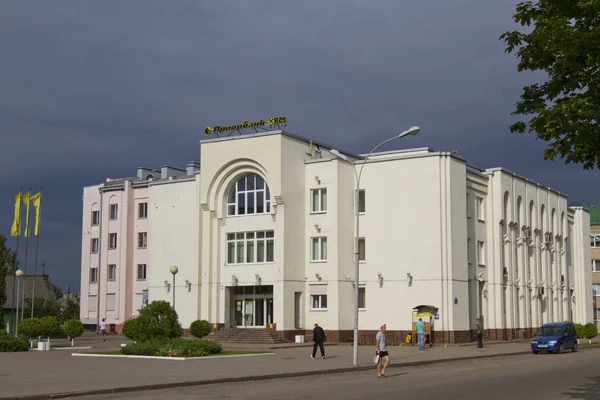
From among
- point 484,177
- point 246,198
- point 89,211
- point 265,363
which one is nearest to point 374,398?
point 265,363

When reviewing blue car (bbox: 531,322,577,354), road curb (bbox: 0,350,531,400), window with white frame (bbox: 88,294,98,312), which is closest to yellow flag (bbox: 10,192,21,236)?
window with white frame (bbox: 88,294,98,312)

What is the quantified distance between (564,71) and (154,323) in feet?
84.9

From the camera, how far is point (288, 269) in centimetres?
4744

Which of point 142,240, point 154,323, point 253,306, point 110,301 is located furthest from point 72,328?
point 110,301

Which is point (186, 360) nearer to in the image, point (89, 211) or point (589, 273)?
point (89, 211)

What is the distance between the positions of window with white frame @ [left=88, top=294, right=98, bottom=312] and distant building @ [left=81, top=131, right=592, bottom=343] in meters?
15.3

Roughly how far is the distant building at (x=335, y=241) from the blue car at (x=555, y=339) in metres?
7.73

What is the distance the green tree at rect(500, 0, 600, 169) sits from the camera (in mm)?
10727

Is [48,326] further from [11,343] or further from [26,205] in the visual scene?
A: [26,205]

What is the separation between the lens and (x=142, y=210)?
215 feet

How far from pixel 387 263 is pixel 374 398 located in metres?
30.2

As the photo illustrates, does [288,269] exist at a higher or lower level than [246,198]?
lower

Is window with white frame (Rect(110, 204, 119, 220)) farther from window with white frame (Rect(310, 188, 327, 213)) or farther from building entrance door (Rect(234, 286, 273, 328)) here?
window with white frame (Rect(310, 188, 327, 213))

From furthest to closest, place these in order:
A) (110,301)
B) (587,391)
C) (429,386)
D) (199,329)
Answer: (110,301), (199,329), (429,386), (587,391)
